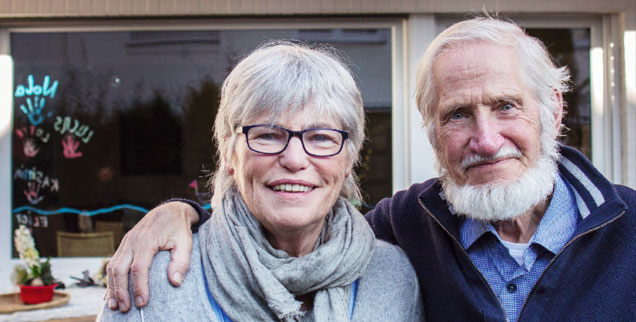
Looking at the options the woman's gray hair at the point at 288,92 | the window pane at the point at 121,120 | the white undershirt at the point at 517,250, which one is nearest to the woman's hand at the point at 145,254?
the woman's gray hair at the point at 288,92

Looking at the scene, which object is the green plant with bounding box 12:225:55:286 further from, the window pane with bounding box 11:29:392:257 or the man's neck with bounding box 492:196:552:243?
the man's neck with bounding box 492:196:552:243

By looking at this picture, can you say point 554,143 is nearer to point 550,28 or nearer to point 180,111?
point 550,28

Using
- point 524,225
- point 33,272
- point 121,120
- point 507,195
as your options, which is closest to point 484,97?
point 507,195

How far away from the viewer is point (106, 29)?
3834mm

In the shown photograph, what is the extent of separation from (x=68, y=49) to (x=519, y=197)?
329 cm

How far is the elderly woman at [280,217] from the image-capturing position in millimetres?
1545

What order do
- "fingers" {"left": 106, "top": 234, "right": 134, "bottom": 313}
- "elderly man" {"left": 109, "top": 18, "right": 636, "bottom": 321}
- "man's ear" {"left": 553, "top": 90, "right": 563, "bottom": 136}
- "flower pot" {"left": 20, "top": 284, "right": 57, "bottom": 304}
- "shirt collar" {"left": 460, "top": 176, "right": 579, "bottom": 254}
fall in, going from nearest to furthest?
"fingers" {"left": 106, "top": 234, "right": 134, "bottom": 313}
"elderly man" {"left": 109, "top": 18, "right": 636, "bottom": 321}
"shirt collar" {"left": 460, "top": 176, "right": 579, "bottom": 254}
"man's ear" {"left": 553, "top": 90, "right": 563, "bottom": 136}
"flower pot" {"left": 20, "top": 284, "right": 57, "bottom": 304}

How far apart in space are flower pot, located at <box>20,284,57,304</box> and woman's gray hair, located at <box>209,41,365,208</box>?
1.81m

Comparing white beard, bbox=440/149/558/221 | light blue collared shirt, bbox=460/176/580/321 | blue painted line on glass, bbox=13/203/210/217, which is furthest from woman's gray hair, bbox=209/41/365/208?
blue painted line on glass, bbox=13/203/210/217

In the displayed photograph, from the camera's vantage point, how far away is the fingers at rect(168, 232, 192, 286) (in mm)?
1548

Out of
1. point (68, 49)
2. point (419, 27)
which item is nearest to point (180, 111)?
point (68, 49)

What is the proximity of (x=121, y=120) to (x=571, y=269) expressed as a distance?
320 centimetres

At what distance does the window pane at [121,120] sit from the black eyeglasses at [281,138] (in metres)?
2.26

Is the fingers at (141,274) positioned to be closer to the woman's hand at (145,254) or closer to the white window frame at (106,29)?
the woman's hand at (145,254)
